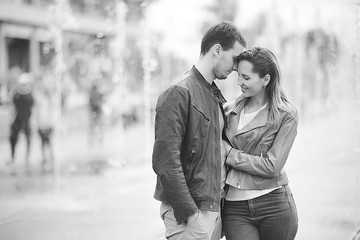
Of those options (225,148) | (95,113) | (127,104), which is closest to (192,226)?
(225,148)

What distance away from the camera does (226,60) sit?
2.87m

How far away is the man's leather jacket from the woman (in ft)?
0.84

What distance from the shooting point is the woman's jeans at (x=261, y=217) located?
10.0 ft

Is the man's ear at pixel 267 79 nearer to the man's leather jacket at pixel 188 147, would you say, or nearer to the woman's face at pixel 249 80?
the woman's face at pixel 249 80

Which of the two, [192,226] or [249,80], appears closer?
[192,226]

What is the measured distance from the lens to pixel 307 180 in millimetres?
8836

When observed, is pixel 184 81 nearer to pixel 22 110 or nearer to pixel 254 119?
pixel 254 119

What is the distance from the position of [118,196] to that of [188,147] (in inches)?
226

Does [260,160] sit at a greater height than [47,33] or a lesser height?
lesser

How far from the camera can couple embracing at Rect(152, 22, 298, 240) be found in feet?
8.89

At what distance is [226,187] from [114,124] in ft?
61.8

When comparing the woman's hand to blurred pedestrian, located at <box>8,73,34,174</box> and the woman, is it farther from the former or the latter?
blurred pedestrian, located at <box>8,73,34,174</box>

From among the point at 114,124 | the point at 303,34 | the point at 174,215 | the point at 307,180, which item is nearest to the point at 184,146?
the point at 174,215

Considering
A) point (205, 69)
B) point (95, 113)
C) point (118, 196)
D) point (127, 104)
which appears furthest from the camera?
point (127, 104)
